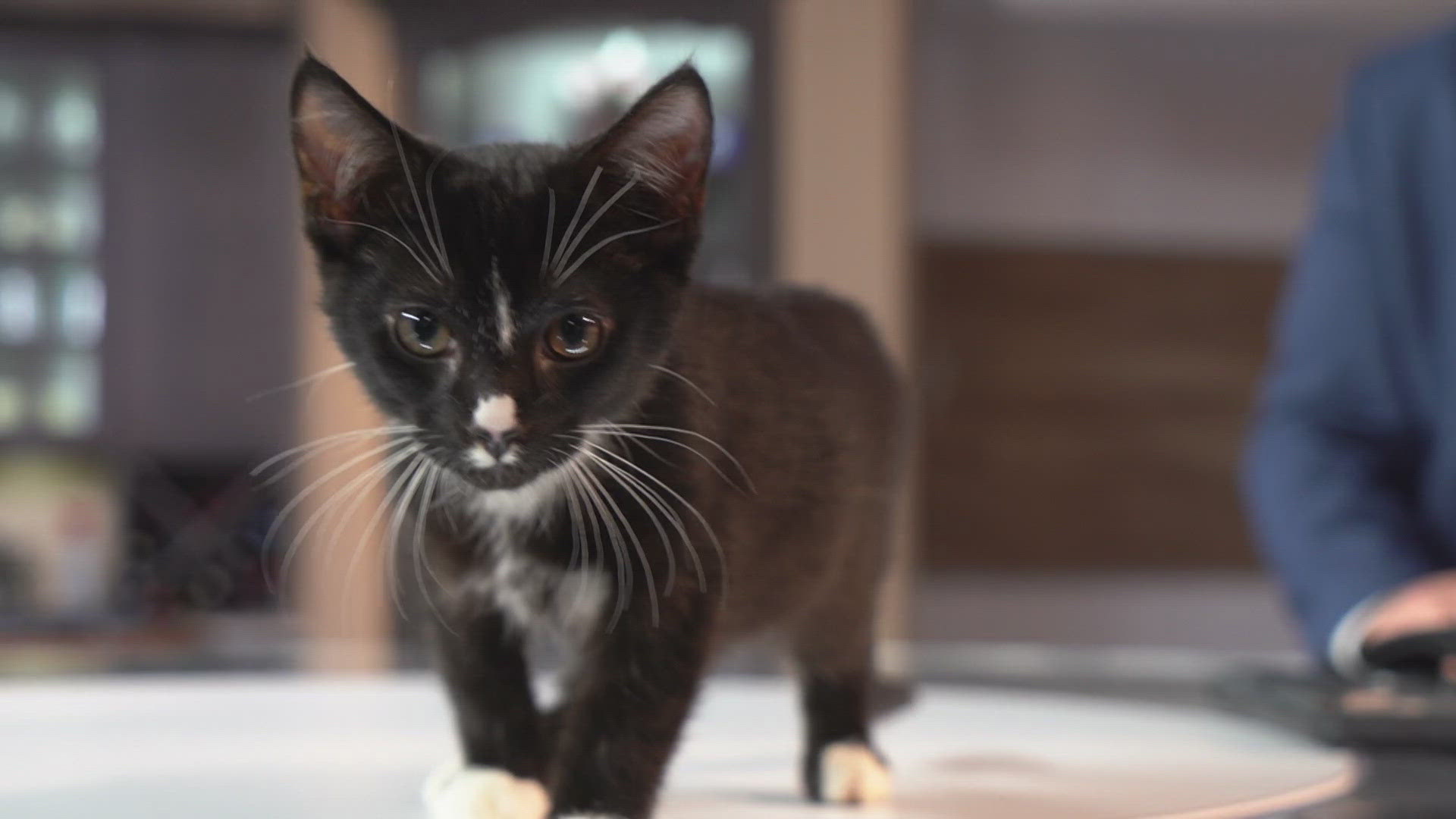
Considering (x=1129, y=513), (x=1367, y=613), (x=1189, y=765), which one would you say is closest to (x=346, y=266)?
(x=1189, y=765)

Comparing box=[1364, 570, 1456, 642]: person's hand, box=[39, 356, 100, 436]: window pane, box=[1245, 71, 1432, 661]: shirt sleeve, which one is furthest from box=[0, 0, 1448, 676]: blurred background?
box=[1364, 570, 1456, 642]: person's hand

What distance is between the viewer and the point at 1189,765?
65cm

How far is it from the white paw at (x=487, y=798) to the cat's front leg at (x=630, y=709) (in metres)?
0.01

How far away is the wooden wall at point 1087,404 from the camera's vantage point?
4.60 metres

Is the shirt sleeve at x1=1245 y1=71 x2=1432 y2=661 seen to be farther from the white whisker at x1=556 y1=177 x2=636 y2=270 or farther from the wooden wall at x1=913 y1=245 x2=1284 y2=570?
the wooden wall at x1=913 y1=245 x2=1284 y2=570

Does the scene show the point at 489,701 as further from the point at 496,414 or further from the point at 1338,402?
the point at 1338,402

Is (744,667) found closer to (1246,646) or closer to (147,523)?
(147,523)

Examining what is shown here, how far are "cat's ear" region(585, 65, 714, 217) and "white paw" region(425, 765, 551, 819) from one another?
23 centimetres

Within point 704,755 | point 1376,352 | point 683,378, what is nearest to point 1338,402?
point 1376,352

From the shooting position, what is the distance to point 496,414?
472 mm

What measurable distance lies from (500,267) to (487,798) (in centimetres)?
20

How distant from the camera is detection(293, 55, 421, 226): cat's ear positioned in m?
0.44

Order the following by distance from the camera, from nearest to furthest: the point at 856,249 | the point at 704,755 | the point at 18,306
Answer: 1. the point at 704,755
2. the point at 856,249
3. the point at 18,306

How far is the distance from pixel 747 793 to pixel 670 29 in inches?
112
